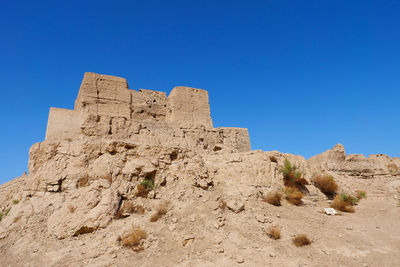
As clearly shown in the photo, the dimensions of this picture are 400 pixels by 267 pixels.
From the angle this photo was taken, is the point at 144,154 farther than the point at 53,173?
Yes

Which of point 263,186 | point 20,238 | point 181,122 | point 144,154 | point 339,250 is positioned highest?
point 181,122

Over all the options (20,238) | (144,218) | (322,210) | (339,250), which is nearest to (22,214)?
(20,238)

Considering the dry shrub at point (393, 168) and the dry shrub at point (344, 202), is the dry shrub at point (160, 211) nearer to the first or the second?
the dry shrub at point (344, 202)

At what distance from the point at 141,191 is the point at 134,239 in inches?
75.9

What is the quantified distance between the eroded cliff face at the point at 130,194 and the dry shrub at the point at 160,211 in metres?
0.09

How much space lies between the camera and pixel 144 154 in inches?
327

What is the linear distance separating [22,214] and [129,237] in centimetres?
365

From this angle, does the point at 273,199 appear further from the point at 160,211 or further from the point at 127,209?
the point at 127,209

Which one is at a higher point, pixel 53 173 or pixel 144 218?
pixel 53 173

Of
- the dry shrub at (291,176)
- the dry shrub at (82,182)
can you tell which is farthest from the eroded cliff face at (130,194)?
the dry shrub at (291,176)

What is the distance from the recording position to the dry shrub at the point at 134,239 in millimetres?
5430

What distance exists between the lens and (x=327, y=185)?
9.44m

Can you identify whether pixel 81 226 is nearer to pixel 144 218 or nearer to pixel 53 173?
pixel 144 218

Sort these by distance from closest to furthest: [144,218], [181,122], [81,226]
→ [81,226] → [144,218] → [181,122]
